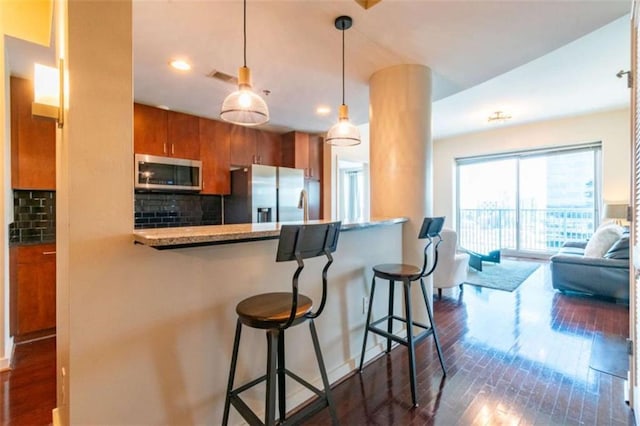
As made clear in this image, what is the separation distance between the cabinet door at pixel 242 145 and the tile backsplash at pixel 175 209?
64 centimetres

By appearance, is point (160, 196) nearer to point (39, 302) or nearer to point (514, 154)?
point (39, 302)

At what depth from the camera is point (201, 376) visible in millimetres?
1399

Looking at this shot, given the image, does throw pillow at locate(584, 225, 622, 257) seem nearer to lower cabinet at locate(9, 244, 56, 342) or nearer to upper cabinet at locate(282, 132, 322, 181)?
A: upper cabinet at locate(282, 132, 322, 181)

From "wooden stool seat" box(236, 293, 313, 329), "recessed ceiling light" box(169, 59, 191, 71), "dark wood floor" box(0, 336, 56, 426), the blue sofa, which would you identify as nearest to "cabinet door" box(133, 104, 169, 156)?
"recessed ceiling light" box(169, 59, 191, 71)

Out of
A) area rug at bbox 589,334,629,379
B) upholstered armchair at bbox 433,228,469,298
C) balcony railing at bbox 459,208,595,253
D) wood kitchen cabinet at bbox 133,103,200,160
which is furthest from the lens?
balcony railing at bbox 459,208,595,253

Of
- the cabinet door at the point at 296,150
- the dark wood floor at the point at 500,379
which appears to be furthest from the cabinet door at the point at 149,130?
the dark wood floor at the point at 500,379

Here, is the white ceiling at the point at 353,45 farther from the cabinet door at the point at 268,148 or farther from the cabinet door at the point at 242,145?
A: the cabinet door at the point at 268,148

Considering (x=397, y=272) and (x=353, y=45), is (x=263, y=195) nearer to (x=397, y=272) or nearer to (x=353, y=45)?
(x=353, y=45)

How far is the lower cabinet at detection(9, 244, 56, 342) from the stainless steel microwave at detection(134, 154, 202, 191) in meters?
1.07

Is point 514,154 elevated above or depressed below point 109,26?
above

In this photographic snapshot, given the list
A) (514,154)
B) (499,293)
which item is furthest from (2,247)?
(514,154)

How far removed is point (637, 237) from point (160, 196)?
443cm

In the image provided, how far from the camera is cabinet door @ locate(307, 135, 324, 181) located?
5.02m

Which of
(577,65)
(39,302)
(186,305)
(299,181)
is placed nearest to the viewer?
(186,305)
